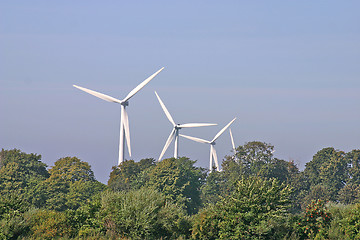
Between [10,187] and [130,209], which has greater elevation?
[10,187]

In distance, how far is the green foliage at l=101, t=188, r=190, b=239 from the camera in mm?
36125

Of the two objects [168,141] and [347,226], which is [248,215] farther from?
[168,141]

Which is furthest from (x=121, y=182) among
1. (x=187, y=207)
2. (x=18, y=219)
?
(x=18, y=219)

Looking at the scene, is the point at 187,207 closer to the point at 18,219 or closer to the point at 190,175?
the point at 190,175

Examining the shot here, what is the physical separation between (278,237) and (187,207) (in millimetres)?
52943

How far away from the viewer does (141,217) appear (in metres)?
36.1

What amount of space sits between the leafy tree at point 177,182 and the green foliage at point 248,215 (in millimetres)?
49129

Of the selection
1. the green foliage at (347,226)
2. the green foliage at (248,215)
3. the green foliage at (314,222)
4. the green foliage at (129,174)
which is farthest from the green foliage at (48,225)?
the green foliage at (129,174)

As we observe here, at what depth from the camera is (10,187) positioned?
8994 cm

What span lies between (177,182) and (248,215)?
55.6m

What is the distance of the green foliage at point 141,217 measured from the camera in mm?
36125

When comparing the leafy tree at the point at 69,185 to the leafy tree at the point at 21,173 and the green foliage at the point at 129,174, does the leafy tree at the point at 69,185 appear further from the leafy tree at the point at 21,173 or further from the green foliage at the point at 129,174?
the green foliage at the point at 129,174

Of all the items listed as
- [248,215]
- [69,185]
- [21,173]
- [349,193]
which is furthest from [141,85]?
[248,215]

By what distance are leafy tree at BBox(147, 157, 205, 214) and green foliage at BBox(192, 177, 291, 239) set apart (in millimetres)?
49129
